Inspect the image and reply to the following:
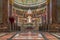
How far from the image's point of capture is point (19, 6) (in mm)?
23828

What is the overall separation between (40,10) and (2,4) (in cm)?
1103

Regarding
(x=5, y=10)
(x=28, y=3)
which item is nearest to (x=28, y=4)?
(x=28, y=3)

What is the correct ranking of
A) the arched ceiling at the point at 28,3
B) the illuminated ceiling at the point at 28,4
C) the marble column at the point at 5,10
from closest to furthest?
1. the marble column at the point at 5,10
2. the illuminated ceiling at the point at 28,4
3. the arched ceiling at the point at 28,3

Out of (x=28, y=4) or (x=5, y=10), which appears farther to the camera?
(x=28, y=4)

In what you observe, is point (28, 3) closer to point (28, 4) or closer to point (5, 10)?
Answer: point (28, 4)


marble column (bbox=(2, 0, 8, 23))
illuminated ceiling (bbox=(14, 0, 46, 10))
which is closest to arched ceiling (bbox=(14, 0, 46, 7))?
illuminated ceiling (bbox=(14, 0, 46, 10))

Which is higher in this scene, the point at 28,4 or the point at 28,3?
the point at 28,3

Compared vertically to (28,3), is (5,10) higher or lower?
lower

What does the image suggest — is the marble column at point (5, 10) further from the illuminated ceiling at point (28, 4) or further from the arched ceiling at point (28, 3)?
the arched ceiling at point (28, 3)

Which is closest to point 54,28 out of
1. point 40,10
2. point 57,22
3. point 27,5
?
point 57,22

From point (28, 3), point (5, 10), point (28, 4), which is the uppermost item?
point (28, 3)

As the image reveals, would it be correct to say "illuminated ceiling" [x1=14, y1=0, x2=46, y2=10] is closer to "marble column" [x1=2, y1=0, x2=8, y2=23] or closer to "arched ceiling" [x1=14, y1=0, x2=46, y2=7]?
"arched ceiling" [x1=14, y1=0, x2=46, y2=7]

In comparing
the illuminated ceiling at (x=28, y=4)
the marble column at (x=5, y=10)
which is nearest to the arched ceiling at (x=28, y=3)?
the illuminated ceiling at (x=28, y=4)

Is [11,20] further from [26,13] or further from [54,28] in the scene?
[26,13]
